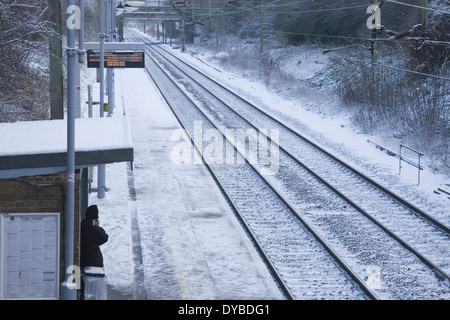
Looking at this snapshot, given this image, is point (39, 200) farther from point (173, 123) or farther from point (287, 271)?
point (173, 123)

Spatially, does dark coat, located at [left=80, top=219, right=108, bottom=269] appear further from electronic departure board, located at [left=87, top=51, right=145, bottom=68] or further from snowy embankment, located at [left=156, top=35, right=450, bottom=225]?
electronic departure board, located at [left=87, top=51, right=145, bottom=68]

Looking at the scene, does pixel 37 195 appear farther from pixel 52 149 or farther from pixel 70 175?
pixel 70 175

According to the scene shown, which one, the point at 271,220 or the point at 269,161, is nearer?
the point at 271,220

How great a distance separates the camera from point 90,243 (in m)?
9.98

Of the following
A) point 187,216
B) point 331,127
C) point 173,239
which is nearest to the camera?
point 173,239

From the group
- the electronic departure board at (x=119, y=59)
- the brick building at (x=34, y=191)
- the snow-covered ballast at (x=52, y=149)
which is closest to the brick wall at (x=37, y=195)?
the brick building at (x=34, y=191)

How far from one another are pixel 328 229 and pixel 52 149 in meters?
6.98

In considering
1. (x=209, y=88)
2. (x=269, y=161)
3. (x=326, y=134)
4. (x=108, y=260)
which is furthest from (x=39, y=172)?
(x=209, y=88)

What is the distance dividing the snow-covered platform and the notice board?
138 cm

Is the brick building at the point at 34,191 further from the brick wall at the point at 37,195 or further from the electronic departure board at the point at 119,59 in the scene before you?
the electronic departure board at the point at 119,59
